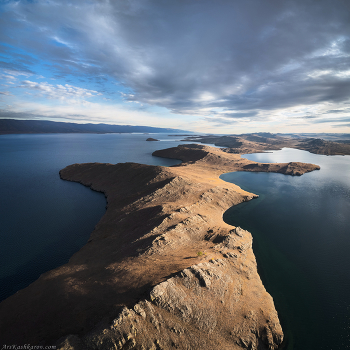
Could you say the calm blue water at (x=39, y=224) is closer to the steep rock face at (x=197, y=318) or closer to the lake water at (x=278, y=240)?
the lake water at (x=278, y=240)

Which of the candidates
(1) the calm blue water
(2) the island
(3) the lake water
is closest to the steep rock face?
(2) the island

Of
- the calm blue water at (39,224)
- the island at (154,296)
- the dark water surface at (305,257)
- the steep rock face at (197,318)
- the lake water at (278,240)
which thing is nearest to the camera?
the steep rock face at (197,318)

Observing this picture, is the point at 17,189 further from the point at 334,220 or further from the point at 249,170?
the point at 249,170

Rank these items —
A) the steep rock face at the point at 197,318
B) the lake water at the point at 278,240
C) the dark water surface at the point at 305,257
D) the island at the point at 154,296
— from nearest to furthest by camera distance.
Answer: the steep rock face at the point at 197,318, the island at the point at 154,296, the dark water surface at the point at 305,257, the lake water at the point at 278,240

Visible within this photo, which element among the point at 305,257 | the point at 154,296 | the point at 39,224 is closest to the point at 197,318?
the point at 154,296

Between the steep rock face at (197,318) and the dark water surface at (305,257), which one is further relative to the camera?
the dark water surface at (305,257)

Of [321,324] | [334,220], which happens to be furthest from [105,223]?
[334,220]

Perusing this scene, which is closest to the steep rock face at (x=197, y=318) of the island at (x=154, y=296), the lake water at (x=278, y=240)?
the island at (x=154, y=296)
